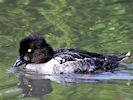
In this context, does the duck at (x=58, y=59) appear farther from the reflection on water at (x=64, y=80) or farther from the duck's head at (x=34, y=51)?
the reflection on water at (x=64, y=80)

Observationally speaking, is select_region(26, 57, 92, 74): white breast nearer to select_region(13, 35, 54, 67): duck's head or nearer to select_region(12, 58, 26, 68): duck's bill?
select_region(13, 35, 54, 67): duck's head

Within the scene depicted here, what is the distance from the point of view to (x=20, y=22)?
16.0 meters

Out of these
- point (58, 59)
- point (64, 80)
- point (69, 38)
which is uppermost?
point (69, 38)

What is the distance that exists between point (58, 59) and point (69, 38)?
208 centimetres

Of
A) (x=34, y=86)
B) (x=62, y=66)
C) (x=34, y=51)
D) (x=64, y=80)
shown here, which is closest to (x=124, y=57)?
(x=62, y=66)

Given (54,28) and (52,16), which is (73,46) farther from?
(52,16)

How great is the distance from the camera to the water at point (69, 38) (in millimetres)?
10906

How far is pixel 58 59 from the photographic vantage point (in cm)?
1242

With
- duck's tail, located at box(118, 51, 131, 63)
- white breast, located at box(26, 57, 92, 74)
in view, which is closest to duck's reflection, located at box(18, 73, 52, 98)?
white breast, located at box(26, 57, 92, 74)

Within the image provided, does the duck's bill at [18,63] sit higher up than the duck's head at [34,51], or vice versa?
the duck's head at [34,51]

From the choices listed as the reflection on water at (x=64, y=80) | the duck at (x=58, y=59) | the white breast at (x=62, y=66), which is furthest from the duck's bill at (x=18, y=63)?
the white breast at (x=62, y=66)

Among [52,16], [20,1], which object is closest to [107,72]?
[52,16]

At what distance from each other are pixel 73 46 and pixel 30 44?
186 cm

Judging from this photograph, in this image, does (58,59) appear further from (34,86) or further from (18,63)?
(34,86)
